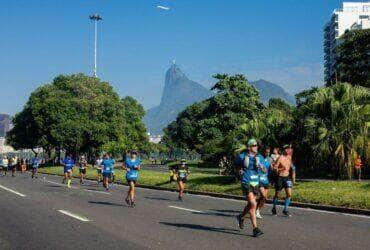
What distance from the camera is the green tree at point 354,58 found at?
6750 cm

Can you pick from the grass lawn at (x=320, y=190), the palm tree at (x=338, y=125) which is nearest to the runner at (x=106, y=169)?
the grass lawn at (x=320, y=190)

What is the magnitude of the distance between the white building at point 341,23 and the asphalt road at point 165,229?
6081 inches

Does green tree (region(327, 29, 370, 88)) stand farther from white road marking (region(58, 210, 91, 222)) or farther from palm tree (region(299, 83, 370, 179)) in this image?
white road marking (region(58, 210, 91, 222))

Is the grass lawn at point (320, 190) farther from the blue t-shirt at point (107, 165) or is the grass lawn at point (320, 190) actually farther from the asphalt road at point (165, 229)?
the blue t-shirt at point (107, 165)

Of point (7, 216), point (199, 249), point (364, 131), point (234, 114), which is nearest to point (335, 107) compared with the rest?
point (364, 131)

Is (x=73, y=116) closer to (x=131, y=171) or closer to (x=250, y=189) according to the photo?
(x=131, y=171)

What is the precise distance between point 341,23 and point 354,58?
106522 millimetres

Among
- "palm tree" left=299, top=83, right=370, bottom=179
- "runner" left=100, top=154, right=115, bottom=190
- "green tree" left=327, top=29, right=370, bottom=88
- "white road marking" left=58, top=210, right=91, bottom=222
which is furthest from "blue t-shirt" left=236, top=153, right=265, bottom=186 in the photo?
"green tree" left=327, top=29, right=370, bottom=88

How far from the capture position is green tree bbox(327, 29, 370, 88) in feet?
221

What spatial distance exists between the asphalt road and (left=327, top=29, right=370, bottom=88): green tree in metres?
53.5

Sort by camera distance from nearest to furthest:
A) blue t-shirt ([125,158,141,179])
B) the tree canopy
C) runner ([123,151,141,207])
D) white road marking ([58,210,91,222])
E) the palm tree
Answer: white road marking ([58,210,91,222]) < runner ([123,151,141,207]) < blue t-shirt ([125,158,141,179]) < the palm tree < the tree canopy

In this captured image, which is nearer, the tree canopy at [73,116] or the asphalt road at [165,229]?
the asphalt road at [165,229]

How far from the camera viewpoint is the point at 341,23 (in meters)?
169

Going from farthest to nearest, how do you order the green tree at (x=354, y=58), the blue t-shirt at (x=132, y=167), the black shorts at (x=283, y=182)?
the green tree at (x=354, y=58)
the blue t-shirt at (x=132, y=167)
the black shorts at (x=283, y=182)
